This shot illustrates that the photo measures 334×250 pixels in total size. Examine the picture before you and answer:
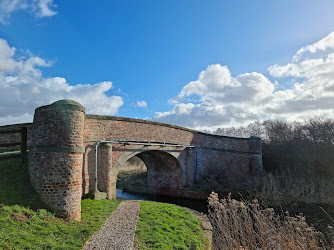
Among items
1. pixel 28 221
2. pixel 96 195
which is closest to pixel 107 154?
pixel 96 195

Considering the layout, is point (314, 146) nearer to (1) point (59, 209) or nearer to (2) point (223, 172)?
(2) point (223, 172)

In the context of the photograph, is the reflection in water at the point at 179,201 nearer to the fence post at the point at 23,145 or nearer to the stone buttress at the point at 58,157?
the stone buttress at the point at 58,157

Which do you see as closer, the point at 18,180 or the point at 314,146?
the point at 18,180

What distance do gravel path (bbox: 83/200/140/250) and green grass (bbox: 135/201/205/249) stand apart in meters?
0.19

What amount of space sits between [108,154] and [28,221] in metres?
4.77

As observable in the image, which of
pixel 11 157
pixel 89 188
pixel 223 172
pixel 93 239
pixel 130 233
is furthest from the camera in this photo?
pixel 223 172

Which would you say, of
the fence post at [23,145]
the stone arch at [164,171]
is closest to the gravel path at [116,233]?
the fence post at [23,145]

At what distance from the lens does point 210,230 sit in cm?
695

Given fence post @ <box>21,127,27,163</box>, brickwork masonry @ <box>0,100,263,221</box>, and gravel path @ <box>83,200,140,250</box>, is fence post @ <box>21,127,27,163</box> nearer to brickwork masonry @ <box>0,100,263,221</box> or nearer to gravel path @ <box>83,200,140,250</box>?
brickwork masonry @ <box>0,100,263,221</box>

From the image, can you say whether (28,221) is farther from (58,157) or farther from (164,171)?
(164,171)

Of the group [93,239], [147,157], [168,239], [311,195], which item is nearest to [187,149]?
[147,157]

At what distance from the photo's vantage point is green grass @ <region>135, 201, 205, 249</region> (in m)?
5.04

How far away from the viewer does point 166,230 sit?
5.97m

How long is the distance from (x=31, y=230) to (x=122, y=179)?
1608 cm
